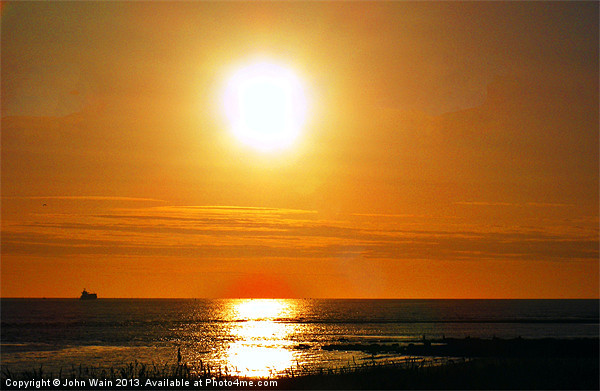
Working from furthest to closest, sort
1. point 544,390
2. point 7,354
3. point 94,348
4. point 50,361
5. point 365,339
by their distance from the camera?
1. point 365,339
2. point 94,348
3. point 7,354
4. point 50,361
5. point 544,390

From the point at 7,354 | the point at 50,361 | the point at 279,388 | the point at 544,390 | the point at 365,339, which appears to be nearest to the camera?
the point at 544,390

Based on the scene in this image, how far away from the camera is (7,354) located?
77750mm

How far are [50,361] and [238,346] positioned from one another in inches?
1080

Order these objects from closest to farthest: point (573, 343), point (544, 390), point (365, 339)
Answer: point (544, 390) → point (573, 343) → point (365, 339)

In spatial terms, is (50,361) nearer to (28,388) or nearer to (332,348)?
(28,388)

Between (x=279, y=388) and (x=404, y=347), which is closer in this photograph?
(x=279, y=388)

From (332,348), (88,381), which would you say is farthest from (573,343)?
(88,381)

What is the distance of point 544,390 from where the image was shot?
37312 mm

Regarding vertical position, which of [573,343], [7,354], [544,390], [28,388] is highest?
[7,354]

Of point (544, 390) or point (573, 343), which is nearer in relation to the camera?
point (544, 390)

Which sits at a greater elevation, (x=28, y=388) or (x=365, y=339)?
(x=365, y=339)

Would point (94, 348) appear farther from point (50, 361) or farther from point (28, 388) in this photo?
point (28, 388)

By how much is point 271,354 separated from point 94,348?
24.7 meters

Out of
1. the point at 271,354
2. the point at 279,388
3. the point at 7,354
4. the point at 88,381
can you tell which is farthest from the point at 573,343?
the point at 7,354
